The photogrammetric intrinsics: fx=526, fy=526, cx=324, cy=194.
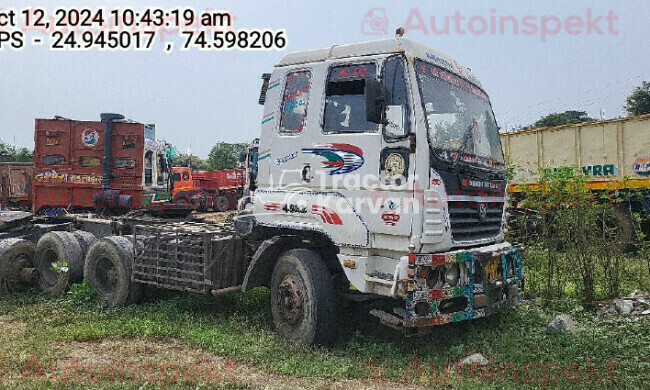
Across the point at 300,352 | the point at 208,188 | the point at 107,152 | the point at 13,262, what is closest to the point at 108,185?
the point at 107,152

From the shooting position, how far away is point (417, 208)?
4527 millimetres

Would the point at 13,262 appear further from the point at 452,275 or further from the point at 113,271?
the point at 452,275

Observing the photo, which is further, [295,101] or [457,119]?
[295,101]

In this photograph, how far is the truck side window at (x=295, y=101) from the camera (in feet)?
17.7

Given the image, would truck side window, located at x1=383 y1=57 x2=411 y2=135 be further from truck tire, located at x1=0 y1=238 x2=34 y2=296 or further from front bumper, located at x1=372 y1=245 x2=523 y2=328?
truck tire, located at x1=0 y1=238 x2=34 y2=296

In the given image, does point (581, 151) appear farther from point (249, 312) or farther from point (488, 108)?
point (249, 312)

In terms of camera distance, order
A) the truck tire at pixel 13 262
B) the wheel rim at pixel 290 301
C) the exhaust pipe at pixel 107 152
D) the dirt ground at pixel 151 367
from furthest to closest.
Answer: the exhaust pipe at pixel 107 152 < the truck tire at pixel 13 262 < the wheel rim at pixel 290 301 < the dirt ground at pixel 151 367

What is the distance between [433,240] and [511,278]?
1395 millimetres

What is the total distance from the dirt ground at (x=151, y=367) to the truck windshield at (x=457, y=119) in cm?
219

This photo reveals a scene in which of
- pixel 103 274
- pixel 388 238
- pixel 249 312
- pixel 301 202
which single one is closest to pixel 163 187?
pixel 103 274

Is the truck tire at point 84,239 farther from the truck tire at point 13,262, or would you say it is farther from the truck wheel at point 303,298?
the truck wheel at point 303,298

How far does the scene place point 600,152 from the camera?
461 inches

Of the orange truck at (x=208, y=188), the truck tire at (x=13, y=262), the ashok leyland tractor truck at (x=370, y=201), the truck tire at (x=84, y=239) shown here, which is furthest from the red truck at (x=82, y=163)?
the orange truck at (x=208, y=188)

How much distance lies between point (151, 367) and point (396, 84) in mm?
3358
